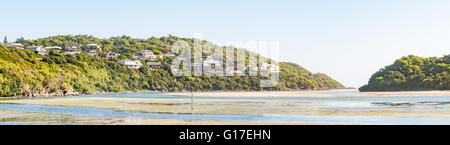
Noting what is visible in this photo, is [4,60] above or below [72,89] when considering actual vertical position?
above

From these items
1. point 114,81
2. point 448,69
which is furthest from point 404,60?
point 114,81

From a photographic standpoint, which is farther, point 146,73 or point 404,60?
point 146,73

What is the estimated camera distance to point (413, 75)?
13975cm

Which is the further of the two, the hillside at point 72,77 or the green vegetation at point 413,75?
the green vegetation at point 413,75

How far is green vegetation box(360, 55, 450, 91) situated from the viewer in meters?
130

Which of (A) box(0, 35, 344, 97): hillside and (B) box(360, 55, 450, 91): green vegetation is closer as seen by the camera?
(A) box(0, 35, 344, 97): hillside

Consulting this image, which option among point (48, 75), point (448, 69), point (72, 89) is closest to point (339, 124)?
point (48, 75)

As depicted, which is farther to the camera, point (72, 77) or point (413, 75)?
point (413, 75)

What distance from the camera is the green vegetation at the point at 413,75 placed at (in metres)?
130
